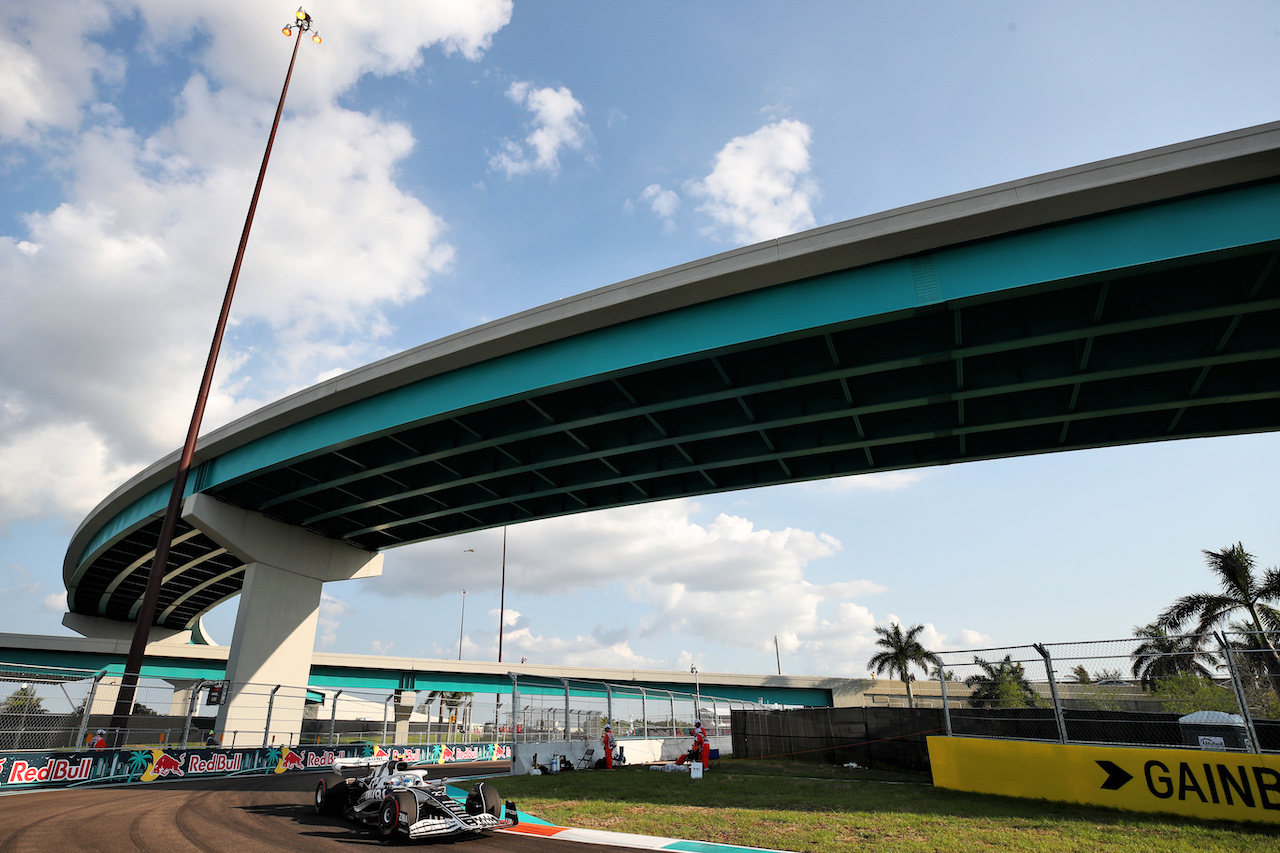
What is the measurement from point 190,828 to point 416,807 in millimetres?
3348

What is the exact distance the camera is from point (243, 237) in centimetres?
2420

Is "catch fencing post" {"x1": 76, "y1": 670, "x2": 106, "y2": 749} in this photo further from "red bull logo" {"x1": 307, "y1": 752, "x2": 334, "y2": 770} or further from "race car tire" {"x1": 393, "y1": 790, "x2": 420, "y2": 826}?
"race car tire" {"x1": 393, "y1": 790, "x2": 420, "y2": 826}

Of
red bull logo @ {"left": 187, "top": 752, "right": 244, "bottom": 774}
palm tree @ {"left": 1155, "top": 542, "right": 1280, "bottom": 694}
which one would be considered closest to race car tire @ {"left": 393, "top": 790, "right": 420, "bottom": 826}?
red bull logo @ {"left": 187, "top": 752, "right": 244, "bottom": 774}

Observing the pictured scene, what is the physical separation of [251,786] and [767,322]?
16487 mm

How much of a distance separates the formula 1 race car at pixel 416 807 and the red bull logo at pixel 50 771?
8413mm

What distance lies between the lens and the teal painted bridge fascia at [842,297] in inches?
466

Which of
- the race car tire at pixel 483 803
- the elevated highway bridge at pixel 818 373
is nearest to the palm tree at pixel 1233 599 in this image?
the elevated highway bridge at pixel 818 373

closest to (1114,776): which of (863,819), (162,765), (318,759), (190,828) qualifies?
(863,819)

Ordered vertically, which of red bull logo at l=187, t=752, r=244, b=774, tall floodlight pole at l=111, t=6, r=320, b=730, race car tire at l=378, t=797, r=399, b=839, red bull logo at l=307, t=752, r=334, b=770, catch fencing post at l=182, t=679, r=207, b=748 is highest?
tall floodlight pole at l=111, t=6, r=320, b=730

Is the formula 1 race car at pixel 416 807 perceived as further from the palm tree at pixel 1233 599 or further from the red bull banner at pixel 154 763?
the palm tree at pixel 1233 599

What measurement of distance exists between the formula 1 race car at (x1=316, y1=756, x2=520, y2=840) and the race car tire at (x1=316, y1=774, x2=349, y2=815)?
0.66 feet

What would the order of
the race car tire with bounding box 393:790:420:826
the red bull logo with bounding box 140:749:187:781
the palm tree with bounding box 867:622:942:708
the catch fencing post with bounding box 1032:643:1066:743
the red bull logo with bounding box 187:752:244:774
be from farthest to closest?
the palm tree with bounding box 867:622:942:708 → the red bull logo with bounding box 187:752:244:774 → the red bull logo with bounding box 140:749:187:781 → the catch fencing post with bounding box 1032:643:1066:743 → the race car tire with bounding box 393:790:420:826

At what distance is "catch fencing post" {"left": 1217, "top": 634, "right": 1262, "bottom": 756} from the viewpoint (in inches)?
370

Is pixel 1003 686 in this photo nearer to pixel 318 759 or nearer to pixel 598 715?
pixel 598 715
